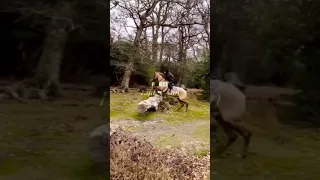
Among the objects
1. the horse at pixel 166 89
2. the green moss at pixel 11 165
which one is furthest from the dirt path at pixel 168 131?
the green moss at pixel 11 165

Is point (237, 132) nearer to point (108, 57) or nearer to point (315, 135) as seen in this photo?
point (315, 135)

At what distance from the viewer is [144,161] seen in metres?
1.74

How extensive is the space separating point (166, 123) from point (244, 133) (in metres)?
0.38

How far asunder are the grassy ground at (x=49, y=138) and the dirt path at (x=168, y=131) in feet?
0.52

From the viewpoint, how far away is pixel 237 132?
1687 millimetres

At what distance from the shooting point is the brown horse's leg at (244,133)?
169 cm

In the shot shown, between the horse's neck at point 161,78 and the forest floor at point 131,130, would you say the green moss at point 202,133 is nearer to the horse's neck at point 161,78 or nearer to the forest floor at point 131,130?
the forest floor at point 131,130

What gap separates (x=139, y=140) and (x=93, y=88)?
0.34 metres

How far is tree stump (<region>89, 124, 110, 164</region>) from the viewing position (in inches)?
68.1

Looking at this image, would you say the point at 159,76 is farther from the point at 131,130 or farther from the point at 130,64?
the point at 131,130

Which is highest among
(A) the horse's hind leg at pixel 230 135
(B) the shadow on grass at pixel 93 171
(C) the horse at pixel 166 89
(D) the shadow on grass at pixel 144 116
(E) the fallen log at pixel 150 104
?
(C) the horse at pixel 166 89

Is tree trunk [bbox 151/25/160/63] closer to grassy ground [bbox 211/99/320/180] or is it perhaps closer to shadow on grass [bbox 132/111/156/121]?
shadow on grass [bbox 132/111/156/121]

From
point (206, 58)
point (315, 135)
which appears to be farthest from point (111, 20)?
point (315, 135)

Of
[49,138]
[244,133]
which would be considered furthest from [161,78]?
[49,138]
